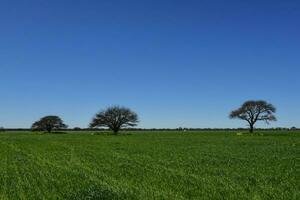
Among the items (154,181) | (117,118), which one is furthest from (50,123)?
(154,181)

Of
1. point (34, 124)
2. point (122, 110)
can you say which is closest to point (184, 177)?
point (122, 110)

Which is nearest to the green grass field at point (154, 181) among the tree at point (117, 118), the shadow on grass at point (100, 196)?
the shadow on grass at point (100, 196)

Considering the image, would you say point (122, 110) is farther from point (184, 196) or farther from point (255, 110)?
point (184, 196)

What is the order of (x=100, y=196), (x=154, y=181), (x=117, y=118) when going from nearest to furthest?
(x=100, y=196) → (x=154, y=181) → (x=117, y=118)

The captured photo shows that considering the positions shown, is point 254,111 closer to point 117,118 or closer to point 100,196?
point 117,118

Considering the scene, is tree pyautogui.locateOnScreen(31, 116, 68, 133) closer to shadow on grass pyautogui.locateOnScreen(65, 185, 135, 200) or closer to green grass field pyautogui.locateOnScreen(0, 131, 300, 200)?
green grass field pyautogui.locateOnScreen(0, 131, 300, 200)

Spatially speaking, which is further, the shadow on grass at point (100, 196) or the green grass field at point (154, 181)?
the green grass field at point (154, 181)

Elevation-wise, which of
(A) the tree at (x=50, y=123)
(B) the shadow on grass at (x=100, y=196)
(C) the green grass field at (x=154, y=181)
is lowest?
(B) the shadow on grass at (x=100, y=196)

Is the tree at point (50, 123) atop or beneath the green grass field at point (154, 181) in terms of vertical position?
atop

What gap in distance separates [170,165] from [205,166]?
2.11m

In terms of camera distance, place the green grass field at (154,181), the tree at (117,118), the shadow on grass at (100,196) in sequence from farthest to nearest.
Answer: the tree at (117,118)
the green grass field at (154,181)
the shadow on grass at (100,196)

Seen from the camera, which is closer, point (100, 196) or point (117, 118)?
point (100, 196)

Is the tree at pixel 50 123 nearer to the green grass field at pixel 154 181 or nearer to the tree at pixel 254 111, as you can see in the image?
the tree at pixel 254 111

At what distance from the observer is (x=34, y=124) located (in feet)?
594
